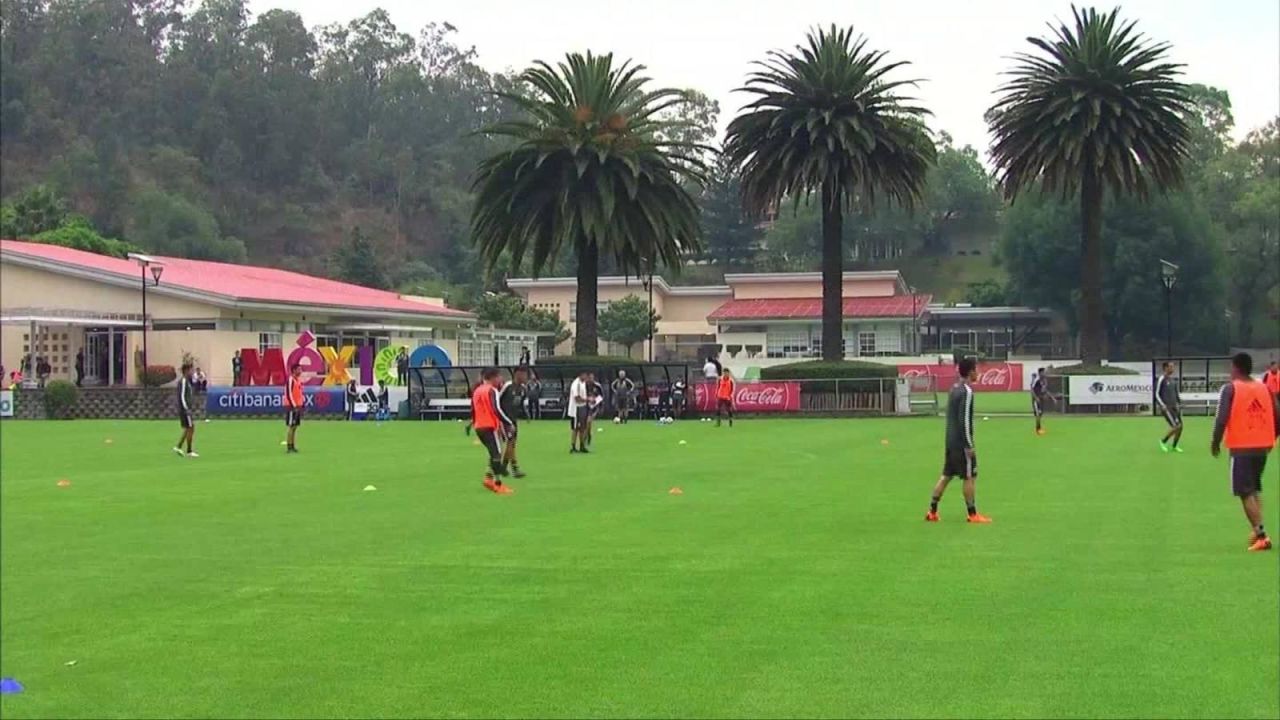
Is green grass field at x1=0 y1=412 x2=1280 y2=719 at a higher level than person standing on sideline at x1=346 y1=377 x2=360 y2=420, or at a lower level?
lower

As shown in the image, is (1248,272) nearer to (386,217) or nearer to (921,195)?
(921,195)

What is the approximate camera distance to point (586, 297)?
5506 centimetres

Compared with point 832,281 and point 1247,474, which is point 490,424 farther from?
point 832,281

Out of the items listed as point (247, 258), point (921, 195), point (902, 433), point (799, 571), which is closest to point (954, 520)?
point (799, 571)

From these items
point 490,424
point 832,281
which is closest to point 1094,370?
point 832,281

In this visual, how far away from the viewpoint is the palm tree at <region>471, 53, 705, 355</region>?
171 ft

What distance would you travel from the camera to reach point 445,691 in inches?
330

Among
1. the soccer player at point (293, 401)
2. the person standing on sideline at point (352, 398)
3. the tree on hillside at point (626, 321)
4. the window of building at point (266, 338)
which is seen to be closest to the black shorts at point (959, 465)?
the window of building at point (266, 338)

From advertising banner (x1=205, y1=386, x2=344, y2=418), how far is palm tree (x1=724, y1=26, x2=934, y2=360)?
17.8 metres

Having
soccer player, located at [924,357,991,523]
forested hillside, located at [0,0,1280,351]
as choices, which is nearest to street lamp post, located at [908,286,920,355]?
soccer player, located at [924,357,991,523]

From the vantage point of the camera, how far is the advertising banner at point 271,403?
4959 centimetres

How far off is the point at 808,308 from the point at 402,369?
44975 mm

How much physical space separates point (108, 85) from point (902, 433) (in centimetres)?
3555

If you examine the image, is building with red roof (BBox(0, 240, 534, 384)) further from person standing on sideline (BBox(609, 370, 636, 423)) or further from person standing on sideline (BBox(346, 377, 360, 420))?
person standing on sideline (BBox(346, 377, 360, 420))
